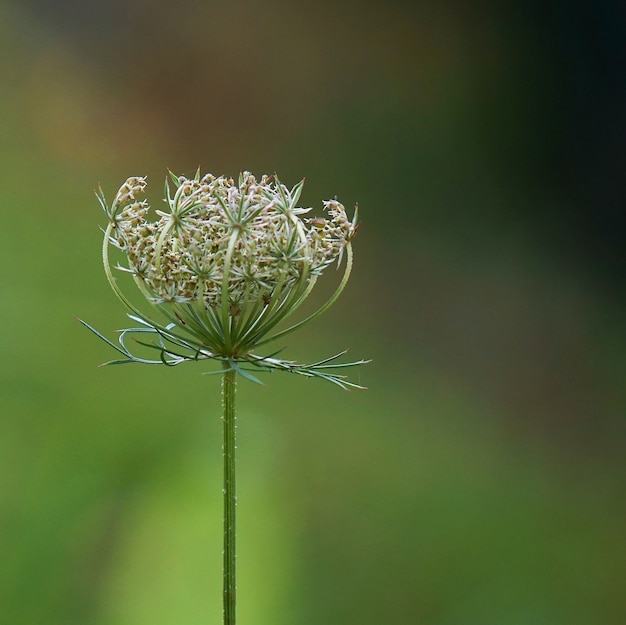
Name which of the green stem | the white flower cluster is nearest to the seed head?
the white flower cluster

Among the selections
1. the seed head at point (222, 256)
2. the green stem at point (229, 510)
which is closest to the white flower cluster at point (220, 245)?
the seed head at point (222, 256)

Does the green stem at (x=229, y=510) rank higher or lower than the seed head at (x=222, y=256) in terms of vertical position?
lower

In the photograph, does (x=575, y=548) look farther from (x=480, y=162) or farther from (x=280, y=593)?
(x=480, y=162)

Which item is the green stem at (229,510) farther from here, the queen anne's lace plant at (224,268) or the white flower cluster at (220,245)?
the white flower cluster at (220,245)

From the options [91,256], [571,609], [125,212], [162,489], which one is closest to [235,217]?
[125,212]

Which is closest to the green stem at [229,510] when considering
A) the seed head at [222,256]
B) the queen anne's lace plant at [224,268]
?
the queen anne's lace plant at [224,268]

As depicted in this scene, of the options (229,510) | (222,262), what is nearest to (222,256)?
(222,262)

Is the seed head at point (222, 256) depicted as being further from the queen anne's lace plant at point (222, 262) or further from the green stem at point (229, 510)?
the green stem at point (229, 510)

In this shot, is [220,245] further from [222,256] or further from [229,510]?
[229,510]
